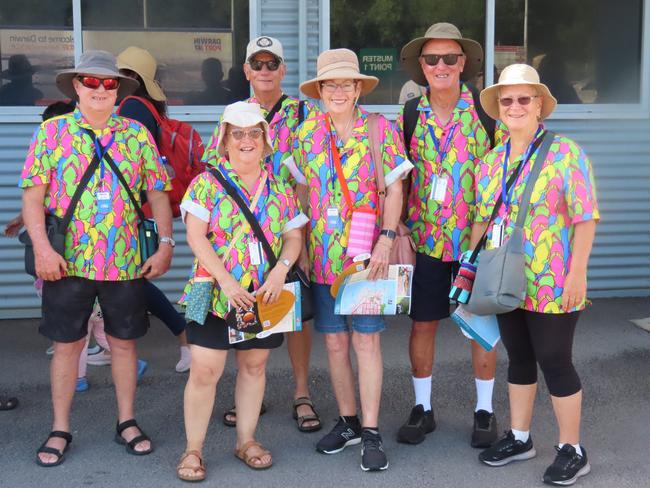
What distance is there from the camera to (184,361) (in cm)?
593

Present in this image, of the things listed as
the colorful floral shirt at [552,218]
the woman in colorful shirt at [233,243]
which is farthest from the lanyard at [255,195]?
the colorful floral shirt at [552,218]

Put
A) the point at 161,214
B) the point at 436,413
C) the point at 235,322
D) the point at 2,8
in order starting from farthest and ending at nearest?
the point at 2,8
the point at 436,413
the point at 161,214
the point at 235,322

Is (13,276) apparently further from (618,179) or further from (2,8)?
(618,179)

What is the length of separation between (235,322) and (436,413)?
1.59 metres

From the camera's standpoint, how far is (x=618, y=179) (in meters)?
7.57

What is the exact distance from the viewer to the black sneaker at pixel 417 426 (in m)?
4.78

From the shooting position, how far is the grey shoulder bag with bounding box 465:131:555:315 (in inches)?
158

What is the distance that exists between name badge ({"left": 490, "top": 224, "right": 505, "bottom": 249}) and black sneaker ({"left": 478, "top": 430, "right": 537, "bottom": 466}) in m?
1.02

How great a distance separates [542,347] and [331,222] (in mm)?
1139

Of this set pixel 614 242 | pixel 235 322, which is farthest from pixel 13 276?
pixel 614 242

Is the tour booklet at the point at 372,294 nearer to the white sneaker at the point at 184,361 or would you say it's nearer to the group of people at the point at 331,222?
the group of people at the point at 331,222

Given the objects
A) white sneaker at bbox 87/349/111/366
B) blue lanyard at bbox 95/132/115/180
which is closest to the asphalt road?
white sneaker at bbox 87/349/111/366

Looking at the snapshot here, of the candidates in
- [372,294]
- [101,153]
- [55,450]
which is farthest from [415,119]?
[55,450]

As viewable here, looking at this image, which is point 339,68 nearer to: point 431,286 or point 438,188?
point 438,188
